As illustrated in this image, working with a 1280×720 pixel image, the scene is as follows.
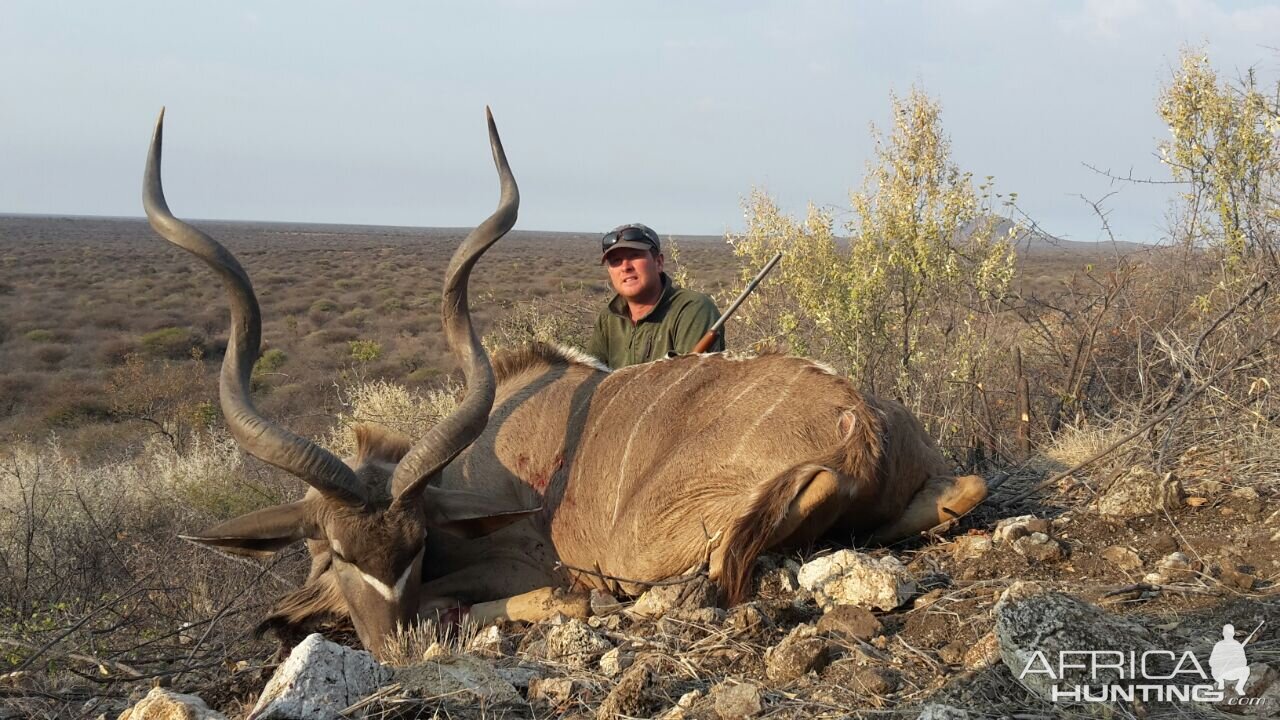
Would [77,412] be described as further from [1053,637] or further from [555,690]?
[1053,637]

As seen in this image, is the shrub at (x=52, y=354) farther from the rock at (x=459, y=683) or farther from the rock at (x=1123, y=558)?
the rock at (x=1123, y=558)

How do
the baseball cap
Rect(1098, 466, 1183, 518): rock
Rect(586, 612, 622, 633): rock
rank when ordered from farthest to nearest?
the baseball cap < Rect(1098, 466, 1183, 518): rock < Rect(586, 612, 622, 633): rock

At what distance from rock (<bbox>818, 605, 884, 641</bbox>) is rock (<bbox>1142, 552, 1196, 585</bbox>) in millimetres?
957

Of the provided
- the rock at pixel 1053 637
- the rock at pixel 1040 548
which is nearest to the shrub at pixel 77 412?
the rock at pixel 1040 548

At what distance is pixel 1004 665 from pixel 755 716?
70 cm

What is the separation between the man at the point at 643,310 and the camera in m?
5.91

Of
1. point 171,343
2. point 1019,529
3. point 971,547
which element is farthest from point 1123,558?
point 171,343

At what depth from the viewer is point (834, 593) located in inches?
137

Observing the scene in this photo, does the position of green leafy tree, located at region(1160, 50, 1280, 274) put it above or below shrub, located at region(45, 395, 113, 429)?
above

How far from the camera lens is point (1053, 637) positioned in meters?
2.54

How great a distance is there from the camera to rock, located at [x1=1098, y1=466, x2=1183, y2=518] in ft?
12.9

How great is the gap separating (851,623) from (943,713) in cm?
84

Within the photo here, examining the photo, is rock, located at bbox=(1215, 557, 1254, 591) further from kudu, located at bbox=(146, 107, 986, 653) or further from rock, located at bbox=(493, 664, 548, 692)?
rock, located at bbox=(493, 664, 548, 692)

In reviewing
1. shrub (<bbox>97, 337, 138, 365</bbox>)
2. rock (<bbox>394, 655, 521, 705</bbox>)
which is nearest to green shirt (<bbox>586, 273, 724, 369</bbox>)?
rock (<bbox>394, 655, 521, 705</bbox>)
